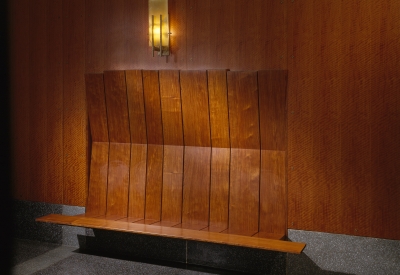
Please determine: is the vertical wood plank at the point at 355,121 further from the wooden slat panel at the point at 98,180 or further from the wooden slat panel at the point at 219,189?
the wooden slat panel at the point at 98,180

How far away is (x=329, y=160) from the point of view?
4.14 meters

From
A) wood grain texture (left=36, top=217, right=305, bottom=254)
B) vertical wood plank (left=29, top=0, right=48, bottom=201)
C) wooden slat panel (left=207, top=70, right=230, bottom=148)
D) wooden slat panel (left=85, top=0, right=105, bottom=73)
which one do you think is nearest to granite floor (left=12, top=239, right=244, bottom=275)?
wood grain texture (left=36, top=217, right=305, bottom=254)

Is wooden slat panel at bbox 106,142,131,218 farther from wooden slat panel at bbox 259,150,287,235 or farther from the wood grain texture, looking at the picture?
wooden slat panel at bbox 259,150,287,235

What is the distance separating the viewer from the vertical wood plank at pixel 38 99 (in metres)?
5.36

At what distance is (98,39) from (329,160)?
2657 millimetres

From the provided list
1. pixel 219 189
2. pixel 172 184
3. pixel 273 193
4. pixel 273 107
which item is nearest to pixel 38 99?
pixel 172 184

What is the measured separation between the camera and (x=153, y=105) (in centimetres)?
473

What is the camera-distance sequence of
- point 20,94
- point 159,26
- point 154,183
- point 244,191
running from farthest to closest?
point 20,94 → point 154,183 → point 159,26 → point 244,191

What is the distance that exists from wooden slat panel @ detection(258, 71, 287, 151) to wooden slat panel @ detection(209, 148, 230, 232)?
43 cm

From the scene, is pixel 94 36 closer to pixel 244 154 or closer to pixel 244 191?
pixel 244 154

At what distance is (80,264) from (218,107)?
200 cm

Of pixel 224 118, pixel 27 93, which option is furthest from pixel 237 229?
pixel 27 93

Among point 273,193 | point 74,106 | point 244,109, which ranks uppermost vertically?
point 74,106

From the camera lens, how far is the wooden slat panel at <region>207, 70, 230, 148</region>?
4.43m
